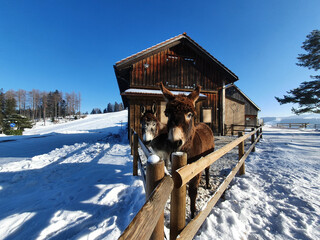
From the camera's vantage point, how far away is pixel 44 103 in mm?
46906

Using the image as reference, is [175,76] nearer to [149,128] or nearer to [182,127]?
[149,128]

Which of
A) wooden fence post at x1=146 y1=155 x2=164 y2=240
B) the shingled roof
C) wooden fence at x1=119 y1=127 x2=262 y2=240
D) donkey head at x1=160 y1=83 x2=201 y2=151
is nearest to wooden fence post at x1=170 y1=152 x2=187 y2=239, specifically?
wooden fence at x1=119 y1=127 x2=262 y2=240

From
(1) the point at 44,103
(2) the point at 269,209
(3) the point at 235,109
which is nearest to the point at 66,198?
(2) the point at 269,209

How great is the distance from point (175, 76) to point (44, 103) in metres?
57.7

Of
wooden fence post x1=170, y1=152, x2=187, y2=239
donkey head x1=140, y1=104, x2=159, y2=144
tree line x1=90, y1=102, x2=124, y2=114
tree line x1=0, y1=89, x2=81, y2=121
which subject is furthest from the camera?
tree line x1=90, y1=102, x2=124, y2=114

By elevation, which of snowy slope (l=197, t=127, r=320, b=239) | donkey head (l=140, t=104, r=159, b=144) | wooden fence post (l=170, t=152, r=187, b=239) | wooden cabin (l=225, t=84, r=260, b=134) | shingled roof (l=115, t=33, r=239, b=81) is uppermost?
shingled roof (l=115, t=33, r=239, b=81)

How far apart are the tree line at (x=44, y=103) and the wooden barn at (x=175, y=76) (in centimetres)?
4824

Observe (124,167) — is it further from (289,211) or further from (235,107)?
(235,107)

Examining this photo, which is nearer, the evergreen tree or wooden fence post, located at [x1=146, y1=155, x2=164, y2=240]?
wooden fence post, located at [x1=146, y1=155, x2=164, y2=240]

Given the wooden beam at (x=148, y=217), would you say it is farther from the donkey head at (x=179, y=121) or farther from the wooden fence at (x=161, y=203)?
the donkey head at (x=179, y=121)

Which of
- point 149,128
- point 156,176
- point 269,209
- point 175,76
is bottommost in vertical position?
point 269,209

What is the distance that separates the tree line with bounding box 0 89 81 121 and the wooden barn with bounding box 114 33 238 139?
48236mm

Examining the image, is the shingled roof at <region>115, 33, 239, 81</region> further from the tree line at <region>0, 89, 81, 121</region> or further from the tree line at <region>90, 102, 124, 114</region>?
the tree line at <region>90, 102, 124, 114</region>

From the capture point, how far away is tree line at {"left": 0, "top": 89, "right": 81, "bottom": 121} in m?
46.9
